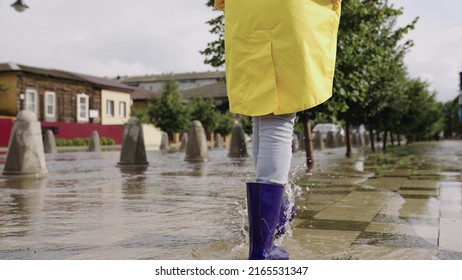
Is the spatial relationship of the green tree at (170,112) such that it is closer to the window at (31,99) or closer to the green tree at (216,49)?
the window at (31,99)

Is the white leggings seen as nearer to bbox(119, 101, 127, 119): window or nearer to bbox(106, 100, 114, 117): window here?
bbox(106, 100, 114, 117): window

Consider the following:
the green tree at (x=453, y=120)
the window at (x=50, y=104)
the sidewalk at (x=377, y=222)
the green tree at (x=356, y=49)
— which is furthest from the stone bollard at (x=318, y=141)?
the green tree at (x=453, y=120)

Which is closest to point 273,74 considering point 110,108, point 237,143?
point 237,143

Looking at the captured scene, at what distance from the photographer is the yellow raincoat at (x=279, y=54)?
2436 millimetres

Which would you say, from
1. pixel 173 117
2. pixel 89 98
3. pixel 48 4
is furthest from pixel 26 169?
pixel 89 98

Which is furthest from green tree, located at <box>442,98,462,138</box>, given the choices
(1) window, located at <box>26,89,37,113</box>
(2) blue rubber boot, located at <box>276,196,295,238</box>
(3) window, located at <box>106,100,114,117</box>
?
(2) blue rubber boot, located at <box>276,196,295,238</box>

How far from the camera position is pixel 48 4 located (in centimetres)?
434

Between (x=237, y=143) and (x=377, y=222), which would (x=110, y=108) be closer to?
(x=237, y=143)

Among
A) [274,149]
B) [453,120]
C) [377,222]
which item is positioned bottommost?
[377,222]

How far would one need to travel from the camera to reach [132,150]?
36.9ft

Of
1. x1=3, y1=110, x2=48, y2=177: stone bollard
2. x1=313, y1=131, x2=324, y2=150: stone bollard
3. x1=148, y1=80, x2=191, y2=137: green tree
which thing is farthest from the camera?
x1=148, y1=80, x2=191, y2=137: green tree

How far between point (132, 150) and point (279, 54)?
914 centimetres

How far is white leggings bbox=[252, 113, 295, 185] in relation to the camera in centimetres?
257

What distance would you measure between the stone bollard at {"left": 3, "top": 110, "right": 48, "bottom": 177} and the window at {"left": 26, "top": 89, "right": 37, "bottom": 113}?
27.6m
